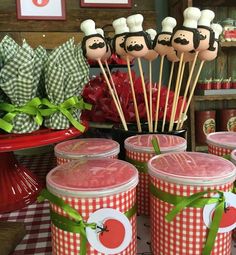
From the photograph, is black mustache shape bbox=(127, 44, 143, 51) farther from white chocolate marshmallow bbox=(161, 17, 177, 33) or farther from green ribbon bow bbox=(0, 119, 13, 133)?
green ribbon bow bbox=(0, 119, 13, 133)

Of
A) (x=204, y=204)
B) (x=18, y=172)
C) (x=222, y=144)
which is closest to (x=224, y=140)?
(x=222, y=144)

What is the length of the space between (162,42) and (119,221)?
1.42 ft

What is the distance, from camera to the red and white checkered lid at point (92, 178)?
1.43 feet

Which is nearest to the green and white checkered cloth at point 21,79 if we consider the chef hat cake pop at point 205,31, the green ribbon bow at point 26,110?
the green ribbon bow at point 26,110

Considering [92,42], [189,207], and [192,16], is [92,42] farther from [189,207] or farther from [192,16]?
[189,207]

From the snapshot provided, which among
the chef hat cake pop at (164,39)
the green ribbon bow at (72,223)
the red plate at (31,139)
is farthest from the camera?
the chef hat cake pop at (164,39)

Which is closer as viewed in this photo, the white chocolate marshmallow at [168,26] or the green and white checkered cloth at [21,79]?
the green and white checkered cloth at [21,79]

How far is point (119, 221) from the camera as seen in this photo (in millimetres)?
445

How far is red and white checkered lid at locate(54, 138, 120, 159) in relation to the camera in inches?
24.1

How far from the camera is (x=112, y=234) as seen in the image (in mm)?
442

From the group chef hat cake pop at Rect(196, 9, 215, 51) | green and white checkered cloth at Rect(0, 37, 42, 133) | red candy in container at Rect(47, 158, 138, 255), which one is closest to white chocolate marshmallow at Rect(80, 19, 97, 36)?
green and white checkered cloth at Rect(0, 37, 42, 133)

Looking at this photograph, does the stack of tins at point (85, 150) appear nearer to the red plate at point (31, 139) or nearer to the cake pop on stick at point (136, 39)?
the red plate at point (31, 139)

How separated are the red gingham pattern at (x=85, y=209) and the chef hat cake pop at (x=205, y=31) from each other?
1.13 ft

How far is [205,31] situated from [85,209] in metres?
0.43
